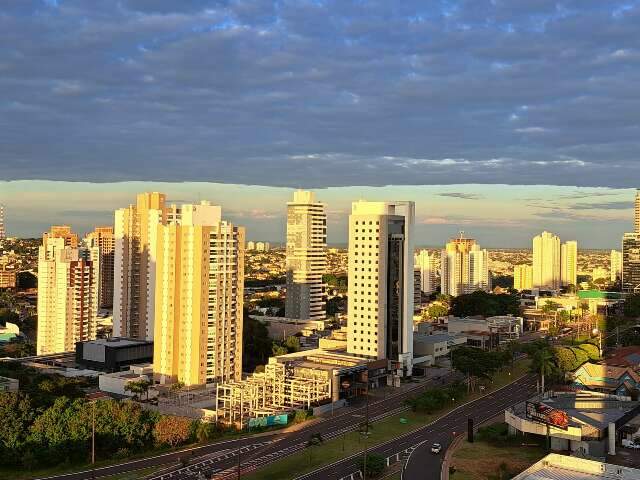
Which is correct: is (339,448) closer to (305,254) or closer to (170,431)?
(170,431)

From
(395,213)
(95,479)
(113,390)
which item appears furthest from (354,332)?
(95,479)

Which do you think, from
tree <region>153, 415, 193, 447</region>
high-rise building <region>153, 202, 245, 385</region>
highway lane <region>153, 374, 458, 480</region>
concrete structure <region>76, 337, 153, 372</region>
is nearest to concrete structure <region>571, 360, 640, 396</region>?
highway lane <region>153, 374, 458, 480</region>

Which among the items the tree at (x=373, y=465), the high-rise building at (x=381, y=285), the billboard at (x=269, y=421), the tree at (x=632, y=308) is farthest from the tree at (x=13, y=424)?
the tree at (x=632, y=308)

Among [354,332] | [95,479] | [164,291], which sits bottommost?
[95,479]

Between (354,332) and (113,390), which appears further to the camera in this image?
(354,332)

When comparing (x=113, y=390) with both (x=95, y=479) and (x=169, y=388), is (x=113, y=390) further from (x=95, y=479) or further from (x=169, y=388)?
(x=95, y=479)

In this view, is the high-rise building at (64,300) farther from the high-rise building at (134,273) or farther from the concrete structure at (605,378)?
the concrete structure at (605,378)
